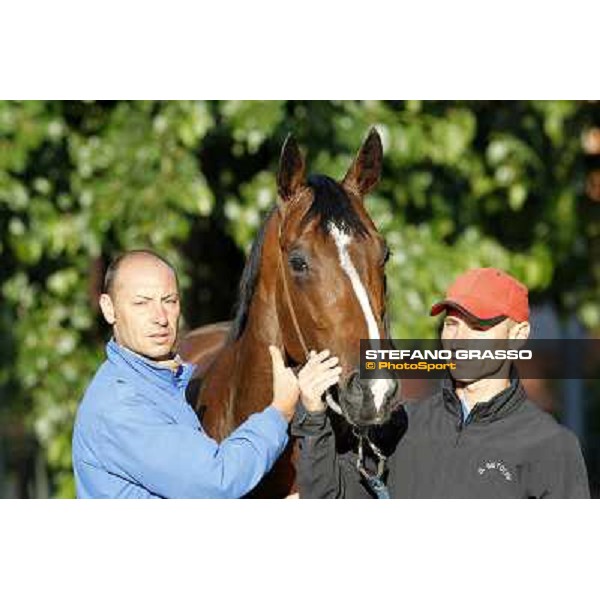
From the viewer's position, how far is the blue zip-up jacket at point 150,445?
2.27m

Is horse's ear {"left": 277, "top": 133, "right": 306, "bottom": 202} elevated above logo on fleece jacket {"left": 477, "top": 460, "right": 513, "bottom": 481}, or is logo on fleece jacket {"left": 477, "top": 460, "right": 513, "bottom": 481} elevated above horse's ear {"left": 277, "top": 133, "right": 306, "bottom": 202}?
horse's ear {"left": 277, "top": 133, "right": 306, "bottom": 202}

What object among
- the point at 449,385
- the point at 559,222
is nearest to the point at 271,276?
the point at 449,385

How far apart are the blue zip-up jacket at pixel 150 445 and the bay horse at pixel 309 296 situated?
0.29 m

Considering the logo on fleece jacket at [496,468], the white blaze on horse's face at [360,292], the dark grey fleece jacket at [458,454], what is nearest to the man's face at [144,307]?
the dark grey fleece jacket at [458,454]

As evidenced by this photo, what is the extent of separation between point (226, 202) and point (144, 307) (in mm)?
Answer: 3843

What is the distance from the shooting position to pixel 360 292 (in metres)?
2.63

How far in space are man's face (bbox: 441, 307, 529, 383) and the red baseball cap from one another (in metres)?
0.02

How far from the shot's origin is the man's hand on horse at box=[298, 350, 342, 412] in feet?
7.79

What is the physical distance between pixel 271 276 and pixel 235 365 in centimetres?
35

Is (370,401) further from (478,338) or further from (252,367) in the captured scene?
(252,367)

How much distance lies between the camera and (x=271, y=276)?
9.71 ft

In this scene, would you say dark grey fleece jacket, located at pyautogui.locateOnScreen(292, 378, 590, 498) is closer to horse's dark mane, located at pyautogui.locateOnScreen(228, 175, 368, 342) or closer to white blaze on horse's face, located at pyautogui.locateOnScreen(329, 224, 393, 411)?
white blaze on horse's face, located at pyautogui.locateOnScreen(329, 224, 393, 411)

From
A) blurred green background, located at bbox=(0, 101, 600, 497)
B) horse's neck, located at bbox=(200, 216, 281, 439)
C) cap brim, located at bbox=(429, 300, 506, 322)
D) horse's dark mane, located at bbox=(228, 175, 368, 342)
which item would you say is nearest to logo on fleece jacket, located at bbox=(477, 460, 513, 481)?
cap brim, located at bbox=(429, 300, 506, 322)

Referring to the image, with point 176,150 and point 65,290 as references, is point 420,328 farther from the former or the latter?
point 65,290
